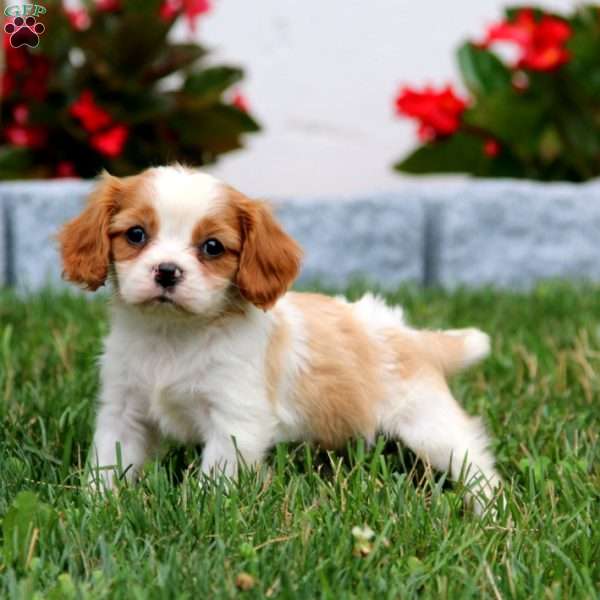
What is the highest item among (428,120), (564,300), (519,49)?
(519,49)


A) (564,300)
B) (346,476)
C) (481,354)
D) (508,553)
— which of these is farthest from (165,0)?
(508,553)

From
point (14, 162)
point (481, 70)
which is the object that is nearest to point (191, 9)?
point (14, 162)

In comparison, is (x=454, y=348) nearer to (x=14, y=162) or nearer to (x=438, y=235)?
(x=438, y=235)

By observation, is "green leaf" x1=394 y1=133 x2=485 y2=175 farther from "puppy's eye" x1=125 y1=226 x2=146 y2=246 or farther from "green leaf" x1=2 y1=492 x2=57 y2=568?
"green leaf" x1=2 y1=492 x2=57 y2=568

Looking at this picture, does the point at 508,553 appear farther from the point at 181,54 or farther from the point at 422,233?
the point at 181,54

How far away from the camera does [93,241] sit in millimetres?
2926

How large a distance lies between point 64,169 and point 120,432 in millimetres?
4817

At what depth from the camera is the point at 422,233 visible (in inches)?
284

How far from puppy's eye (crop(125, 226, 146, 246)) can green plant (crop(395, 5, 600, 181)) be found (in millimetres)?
4671

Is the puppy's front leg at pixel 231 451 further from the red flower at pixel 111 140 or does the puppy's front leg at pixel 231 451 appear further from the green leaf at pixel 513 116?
the green leaf at pixel 513 116

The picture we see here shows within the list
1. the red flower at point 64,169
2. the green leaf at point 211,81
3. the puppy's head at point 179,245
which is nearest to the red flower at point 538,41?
the green leaf at point 211,81

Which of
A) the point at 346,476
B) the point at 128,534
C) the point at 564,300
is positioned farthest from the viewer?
the point at 564,300

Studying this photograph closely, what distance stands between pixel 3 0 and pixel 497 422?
2288mm

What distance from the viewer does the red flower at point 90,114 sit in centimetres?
710
